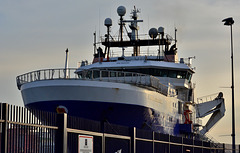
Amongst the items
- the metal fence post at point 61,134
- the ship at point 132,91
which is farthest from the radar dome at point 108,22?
the metal fence post at point 61,134

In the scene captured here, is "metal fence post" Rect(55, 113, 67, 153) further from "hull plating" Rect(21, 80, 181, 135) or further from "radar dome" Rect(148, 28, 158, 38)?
"radar dome" Rect(148, 28, 158, 38)

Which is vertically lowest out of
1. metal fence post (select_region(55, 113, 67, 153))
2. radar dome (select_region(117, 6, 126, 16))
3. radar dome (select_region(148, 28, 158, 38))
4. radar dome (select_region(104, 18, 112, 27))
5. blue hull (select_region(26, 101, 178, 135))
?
metal fence post (select_region(55, 113, 67, 153))

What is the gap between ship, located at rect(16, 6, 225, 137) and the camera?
30.0 m

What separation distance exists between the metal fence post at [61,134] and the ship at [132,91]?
46.4 ft

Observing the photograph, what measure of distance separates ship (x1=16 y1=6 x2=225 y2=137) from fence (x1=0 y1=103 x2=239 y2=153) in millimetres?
9371

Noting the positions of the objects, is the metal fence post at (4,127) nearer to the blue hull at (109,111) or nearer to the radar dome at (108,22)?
the blue hull at (109,111)

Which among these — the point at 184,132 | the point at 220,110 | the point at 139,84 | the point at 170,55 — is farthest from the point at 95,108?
the point at 220,110

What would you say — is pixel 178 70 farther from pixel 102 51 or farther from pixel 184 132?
pixel 102 51

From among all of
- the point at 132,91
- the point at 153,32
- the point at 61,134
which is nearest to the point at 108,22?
the point at 153,32

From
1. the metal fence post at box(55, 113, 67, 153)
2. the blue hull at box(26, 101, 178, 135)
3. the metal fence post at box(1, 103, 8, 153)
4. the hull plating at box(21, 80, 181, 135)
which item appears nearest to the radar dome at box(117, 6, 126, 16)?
the hull plating at box(21, 80, 181, 135)

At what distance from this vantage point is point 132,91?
1248 inches

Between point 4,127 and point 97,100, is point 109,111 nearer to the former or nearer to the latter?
point 97,100

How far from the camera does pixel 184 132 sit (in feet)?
136

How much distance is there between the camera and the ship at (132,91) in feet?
98.6
